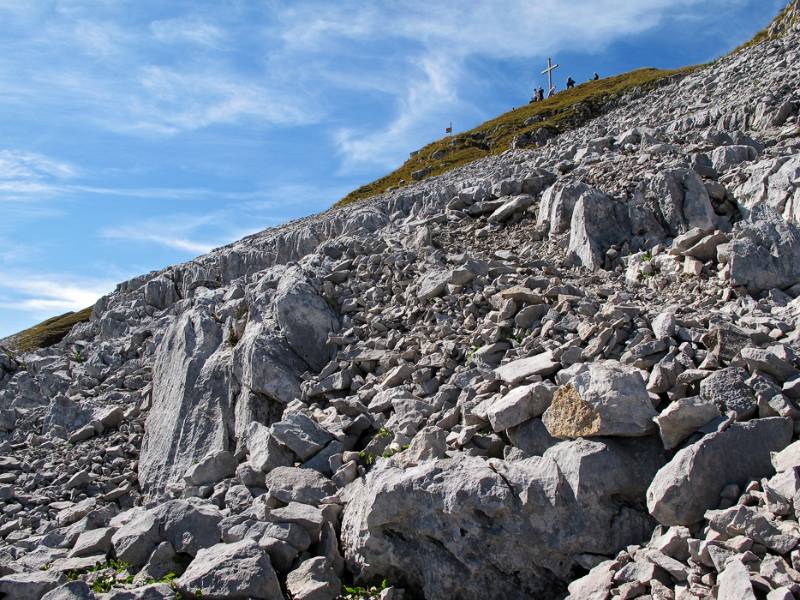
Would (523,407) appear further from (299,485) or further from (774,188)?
(774,188)

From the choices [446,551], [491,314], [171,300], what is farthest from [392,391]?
[171,300]

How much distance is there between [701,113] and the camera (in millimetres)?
30938

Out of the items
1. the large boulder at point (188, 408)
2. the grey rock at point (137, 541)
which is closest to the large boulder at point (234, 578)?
the grey rock at point (137, 541)

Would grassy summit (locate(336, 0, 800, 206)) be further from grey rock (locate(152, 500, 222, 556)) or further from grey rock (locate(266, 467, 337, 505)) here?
grey rock (locate(152, 500, 222, 556))

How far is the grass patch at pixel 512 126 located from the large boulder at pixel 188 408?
171 feet

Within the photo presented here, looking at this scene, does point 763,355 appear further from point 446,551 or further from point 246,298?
point 246,298

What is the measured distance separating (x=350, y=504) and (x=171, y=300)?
36678 millimetres

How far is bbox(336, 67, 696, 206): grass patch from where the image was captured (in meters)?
79.6

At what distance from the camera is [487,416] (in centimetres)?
1226

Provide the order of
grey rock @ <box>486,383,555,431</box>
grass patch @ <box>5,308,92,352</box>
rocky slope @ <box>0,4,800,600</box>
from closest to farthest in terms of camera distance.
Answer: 1. rocky slope @ <box>0,4,800,600</box>
2. grey rock @ <box>486,383,555,431</box>
3. grass patch @ <box>5,308,92,352</box>

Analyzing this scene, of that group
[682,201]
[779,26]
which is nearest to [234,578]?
[682,201]

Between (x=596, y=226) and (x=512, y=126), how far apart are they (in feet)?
255

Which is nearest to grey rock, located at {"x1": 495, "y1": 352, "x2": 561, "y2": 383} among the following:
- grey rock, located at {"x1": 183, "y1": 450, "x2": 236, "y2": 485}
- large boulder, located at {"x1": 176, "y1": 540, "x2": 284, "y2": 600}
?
large boulder, located at {"x1": 176, "y1": 540, "x2": 284, "y2": 600}

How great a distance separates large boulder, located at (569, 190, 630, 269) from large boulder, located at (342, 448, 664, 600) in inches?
417
